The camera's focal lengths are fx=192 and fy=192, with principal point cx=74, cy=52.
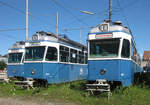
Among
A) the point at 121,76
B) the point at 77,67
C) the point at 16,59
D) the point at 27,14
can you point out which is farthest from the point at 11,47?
the point at 121,76

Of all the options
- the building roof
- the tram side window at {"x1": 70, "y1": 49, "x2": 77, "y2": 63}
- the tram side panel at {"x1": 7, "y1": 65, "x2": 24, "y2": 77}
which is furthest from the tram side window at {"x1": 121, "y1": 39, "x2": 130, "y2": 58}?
the building roof

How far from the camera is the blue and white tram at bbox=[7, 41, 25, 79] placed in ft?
54.8

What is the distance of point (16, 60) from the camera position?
17109mm

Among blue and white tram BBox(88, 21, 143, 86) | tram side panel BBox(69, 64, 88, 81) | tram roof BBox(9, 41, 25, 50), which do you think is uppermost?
tram roof BBox(9, 41, 25, 50)

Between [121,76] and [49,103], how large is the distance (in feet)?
12.0

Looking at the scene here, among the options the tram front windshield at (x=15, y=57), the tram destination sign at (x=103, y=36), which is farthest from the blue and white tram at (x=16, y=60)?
the tram destination sign at (x=103, y=36)

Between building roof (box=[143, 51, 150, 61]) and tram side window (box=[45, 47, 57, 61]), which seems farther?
building roof (box=[143, 51, 150, 61])

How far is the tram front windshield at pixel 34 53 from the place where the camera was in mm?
11910

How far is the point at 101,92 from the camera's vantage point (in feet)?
30.9

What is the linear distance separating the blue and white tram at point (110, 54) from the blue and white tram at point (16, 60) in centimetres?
886

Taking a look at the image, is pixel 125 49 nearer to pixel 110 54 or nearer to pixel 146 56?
pixel 110 54

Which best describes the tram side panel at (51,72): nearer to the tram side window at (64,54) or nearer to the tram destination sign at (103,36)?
the tram side window at (64,54)

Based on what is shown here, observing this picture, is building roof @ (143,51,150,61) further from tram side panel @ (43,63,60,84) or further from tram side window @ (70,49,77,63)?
tram side panel @ (43,63,60,84)

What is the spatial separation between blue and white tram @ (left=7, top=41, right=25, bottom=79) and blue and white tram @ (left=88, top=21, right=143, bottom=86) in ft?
29.1
